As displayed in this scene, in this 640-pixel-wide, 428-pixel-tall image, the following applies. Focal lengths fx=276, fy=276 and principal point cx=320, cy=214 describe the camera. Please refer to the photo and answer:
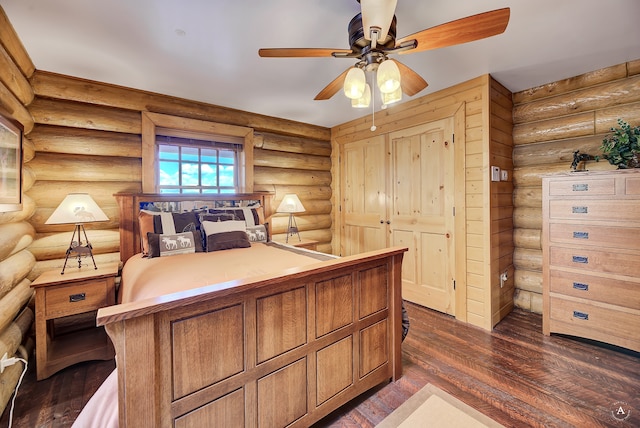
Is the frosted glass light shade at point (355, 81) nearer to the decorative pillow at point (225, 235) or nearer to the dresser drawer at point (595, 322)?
the decorative pillow at point (225, 235)

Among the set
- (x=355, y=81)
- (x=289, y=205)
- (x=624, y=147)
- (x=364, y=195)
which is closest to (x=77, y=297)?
(x=289, y=205)

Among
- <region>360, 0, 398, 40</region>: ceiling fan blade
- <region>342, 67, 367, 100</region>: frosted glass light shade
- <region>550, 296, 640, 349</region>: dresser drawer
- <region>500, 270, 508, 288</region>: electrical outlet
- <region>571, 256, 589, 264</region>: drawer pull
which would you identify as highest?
<region>360, 0, 398, 40</region>: ceiling fan blade

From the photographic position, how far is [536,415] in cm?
167

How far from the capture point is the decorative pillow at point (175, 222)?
2.70m

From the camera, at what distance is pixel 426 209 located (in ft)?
10.9

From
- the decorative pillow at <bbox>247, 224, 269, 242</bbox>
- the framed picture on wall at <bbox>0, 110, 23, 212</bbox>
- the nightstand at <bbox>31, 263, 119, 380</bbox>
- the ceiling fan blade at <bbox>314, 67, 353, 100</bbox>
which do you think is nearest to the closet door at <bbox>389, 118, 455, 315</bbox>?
the ceiling fan blade at <bbox>314, 67, 353, 100</bbox>

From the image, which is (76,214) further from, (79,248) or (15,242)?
(15,242)

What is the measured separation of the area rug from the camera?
1586mm

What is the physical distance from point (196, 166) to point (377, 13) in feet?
9.52

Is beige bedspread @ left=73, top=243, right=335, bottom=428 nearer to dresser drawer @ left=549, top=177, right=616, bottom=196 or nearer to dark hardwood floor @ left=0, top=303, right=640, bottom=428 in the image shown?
dark hardwood floor @ left=0, top=303, right=640, bottom=428

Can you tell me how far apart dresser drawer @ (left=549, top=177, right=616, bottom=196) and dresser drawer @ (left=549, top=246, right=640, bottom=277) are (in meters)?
0.50

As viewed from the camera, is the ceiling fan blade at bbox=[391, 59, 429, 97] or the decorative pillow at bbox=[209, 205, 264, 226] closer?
the ceiling fan blade at bbox=[391, 59, 429, 97]

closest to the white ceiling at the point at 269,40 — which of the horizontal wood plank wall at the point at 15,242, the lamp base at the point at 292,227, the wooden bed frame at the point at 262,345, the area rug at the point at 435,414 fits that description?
the horizontal wood plank wall at the point at 15,242

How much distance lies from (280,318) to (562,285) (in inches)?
108
